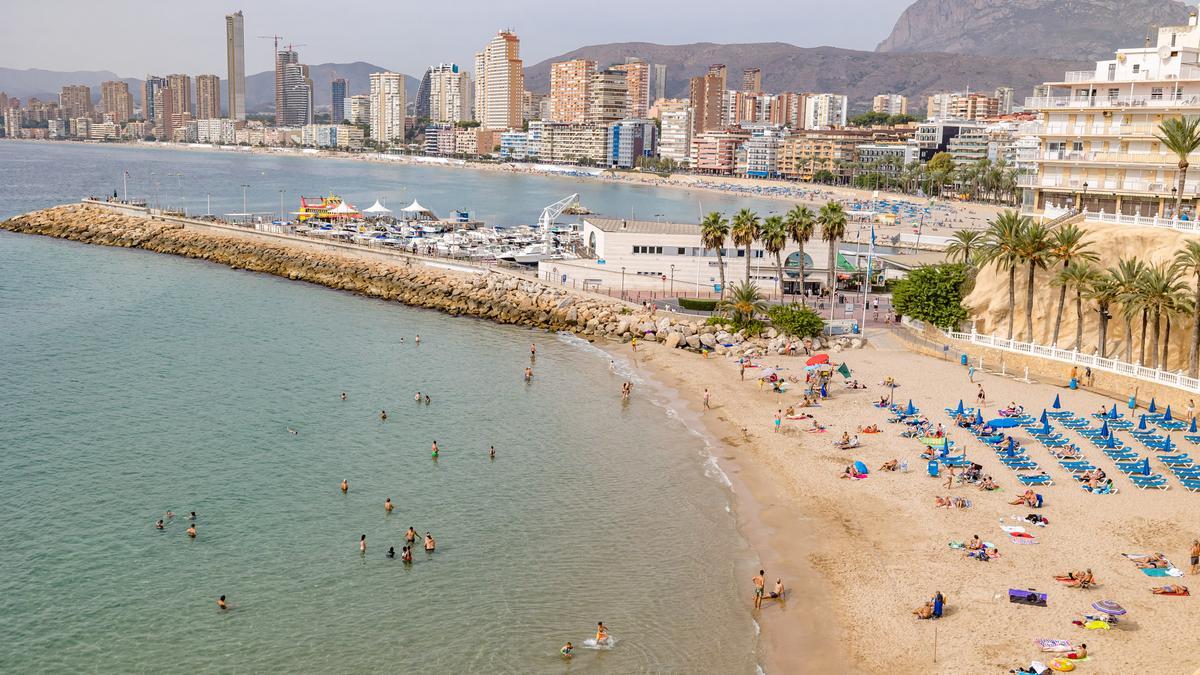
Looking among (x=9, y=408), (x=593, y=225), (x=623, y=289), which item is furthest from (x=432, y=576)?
(x=593, y=225)

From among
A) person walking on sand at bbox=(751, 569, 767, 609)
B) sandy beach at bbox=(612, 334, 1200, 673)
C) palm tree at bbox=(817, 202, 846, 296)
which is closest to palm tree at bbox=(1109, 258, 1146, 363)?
sandy beach at bbox=(612, 334, 1200, 673)

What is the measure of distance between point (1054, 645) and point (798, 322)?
109 feet

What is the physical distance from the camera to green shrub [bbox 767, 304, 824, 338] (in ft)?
183

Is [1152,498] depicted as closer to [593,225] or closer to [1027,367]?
[1027,367]

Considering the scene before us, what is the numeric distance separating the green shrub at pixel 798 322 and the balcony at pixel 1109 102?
50.5 ft

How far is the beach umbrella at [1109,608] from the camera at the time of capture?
24547mm

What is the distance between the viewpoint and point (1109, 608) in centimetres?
2467

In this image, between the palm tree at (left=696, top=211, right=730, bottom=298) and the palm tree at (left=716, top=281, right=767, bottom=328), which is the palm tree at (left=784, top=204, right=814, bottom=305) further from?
the palm tree at (left=716, top=281, right=767, bottom=328)

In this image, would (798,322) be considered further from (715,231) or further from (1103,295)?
(1103,295)

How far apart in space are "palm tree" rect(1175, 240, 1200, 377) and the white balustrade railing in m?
0.60

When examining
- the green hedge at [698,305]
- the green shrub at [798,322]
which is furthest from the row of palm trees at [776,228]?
the green shrub at [798,322]

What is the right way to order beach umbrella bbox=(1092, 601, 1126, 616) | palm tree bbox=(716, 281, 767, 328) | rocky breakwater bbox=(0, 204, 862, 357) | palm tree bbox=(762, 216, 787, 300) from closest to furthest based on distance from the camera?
beach umbrella bbox=(1092, 601, 1126, 616) → rocky breakwater bbox=(0, 204, 862, 357) → palm tree bbox=(716, 281, 767, 328) → palm tree bbox=(762, 216, 787, 300)

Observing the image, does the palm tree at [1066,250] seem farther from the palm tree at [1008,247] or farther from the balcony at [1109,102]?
the balcony at [1109,102]

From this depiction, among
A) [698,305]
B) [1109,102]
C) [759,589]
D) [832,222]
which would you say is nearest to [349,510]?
[759,589]
